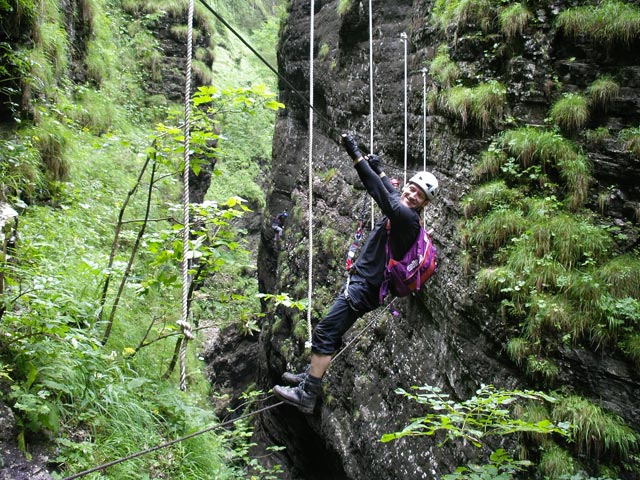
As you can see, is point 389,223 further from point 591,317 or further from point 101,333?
point 101,333

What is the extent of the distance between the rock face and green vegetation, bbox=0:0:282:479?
1.69 meters

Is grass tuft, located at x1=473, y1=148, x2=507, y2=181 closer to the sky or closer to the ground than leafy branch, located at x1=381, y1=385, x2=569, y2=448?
closer to the sky

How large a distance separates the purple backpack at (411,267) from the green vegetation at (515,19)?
2.89m

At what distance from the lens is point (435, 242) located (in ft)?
19.3

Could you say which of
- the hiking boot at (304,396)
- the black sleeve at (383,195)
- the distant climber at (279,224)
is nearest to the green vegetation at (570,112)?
the black sleeve at (383,195)

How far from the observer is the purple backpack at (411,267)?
4.12m

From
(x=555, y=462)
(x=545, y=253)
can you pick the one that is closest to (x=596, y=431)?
(x=555, y=462)

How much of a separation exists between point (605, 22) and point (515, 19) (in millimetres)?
961

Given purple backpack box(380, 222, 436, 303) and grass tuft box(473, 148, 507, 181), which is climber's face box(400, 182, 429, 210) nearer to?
purple backpack box(380, 222, 436, 303)

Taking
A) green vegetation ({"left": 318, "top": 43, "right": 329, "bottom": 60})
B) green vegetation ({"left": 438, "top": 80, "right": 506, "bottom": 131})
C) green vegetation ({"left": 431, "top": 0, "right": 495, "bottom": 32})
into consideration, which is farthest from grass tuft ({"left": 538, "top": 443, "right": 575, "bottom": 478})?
green vegetation ({"left": 318, "top": 43, "right": 329, "bottom": 60})

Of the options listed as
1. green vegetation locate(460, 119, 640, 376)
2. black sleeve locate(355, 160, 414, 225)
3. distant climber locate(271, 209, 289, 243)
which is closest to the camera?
green vegetation locate(460, 119, 640, 376)

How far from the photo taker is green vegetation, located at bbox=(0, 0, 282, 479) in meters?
3.14

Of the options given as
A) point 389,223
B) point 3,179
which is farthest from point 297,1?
point 389,223

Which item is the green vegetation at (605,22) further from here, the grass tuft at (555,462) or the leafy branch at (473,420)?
the grass tuft at (555,462)
